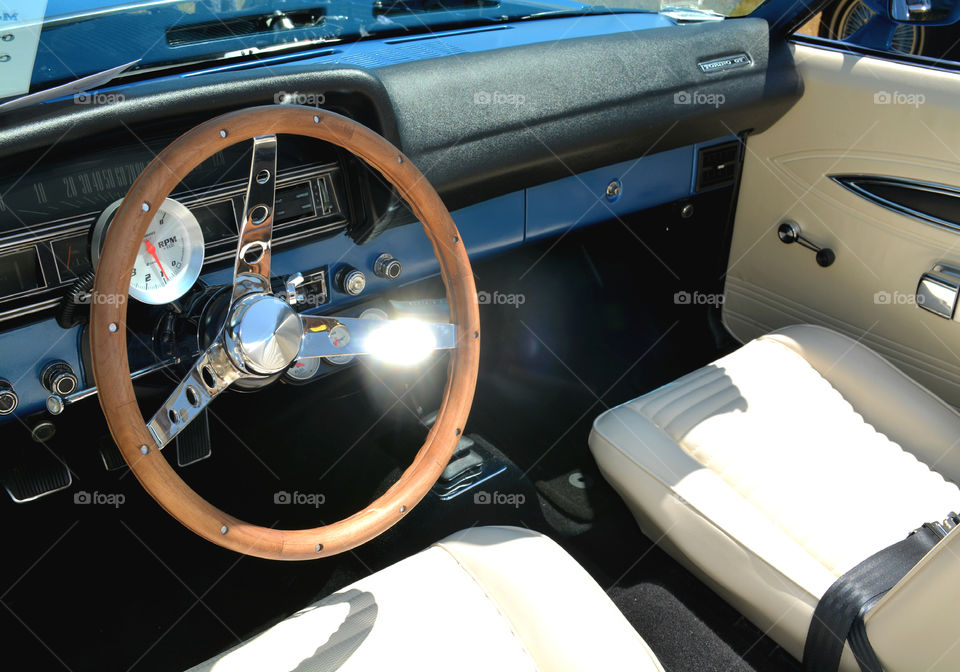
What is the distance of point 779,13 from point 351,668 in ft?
6.48

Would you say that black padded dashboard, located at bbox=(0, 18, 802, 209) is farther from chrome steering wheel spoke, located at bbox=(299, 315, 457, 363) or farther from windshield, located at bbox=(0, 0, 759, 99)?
chrome steering wheel spoke, located at bbox=(299, 315, 457, 363)

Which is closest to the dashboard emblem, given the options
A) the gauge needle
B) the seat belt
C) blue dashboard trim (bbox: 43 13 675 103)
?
blue dashboard trim (bbox: 43 13 675 103)

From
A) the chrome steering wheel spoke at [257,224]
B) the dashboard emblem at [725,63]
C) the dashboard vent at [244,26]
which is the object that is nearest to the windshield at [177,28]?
the dashboard vent at [244,26]

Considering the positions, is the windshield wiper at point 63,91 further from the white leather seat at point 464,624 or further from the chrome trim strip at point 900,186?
the chrome trim strip at point 900,186

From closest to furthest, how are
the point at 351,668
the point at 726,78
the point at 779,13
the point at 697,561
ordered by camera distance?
the point at 351,668 → the point at 697,561 → the point at 726,78 → the point at 779,13

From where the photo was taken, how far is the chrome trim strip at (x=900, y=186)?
191 cm

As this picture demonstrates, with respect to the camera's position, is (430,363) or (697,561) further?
(430,363)

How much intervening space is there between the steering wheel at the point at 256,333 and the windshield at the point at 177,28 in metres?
0.42

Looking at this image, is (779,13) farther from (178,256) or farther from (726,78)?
(178,256)

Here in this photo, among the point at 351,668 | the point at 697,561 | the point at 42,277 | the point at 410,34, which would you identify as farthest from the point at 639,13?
the point at 351,668

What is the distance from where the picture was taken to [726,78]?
2061 millimetres

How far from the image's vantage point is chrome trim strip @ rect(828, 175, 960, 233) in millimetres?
1913

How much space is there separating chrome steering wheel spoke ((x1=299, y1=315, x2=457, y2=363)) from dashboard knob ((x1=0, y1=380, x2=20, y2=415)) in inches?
19.3

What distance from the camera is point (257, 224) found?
1196 millimetres
